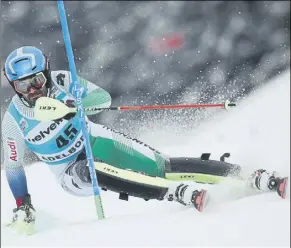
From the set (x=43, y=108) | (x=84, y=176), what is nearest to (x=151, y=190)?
(x=84, y=176)

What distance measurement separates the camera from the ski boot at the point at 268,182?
55.0 inches

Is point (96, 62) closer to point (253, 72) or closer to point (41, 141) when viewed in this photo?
point (41, 141)

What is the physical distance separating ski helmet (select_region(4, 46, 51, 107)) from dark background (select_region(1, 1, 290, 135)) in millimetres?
22

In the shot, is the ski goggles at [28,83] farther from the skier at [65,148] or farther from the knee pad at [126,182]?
the knee pad at [126,182]

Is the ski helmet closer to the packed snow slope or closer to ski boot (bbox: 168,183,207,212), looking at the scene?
the packed snow slope

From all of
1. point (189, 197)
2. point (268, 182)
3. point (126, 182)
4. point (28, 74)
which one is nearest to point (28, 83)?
point (28, 74)

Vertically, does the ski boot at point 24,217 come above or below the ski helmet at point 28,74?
below

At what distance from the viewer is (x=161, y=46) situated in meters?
1.50

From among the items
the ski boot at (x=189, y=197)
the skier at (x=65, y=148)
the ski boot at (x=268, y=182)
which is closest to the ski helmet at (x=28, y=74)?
the skier at (x=65, y=148)

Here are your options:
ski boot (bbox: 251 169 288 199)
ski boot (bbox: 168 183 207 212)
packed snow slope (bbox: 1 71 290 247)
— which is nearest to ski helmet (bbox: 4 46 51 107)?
packed snow slope (bbox: 1 71 290 247)

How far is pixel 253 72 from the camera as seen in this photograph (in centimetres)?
156

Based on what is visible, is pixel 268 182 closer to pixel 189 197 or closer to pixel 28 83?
pixel 189 197

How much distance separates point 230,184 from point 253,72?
301 mm

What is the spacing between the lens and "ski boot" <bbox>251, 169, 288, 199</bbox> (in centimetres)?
140
